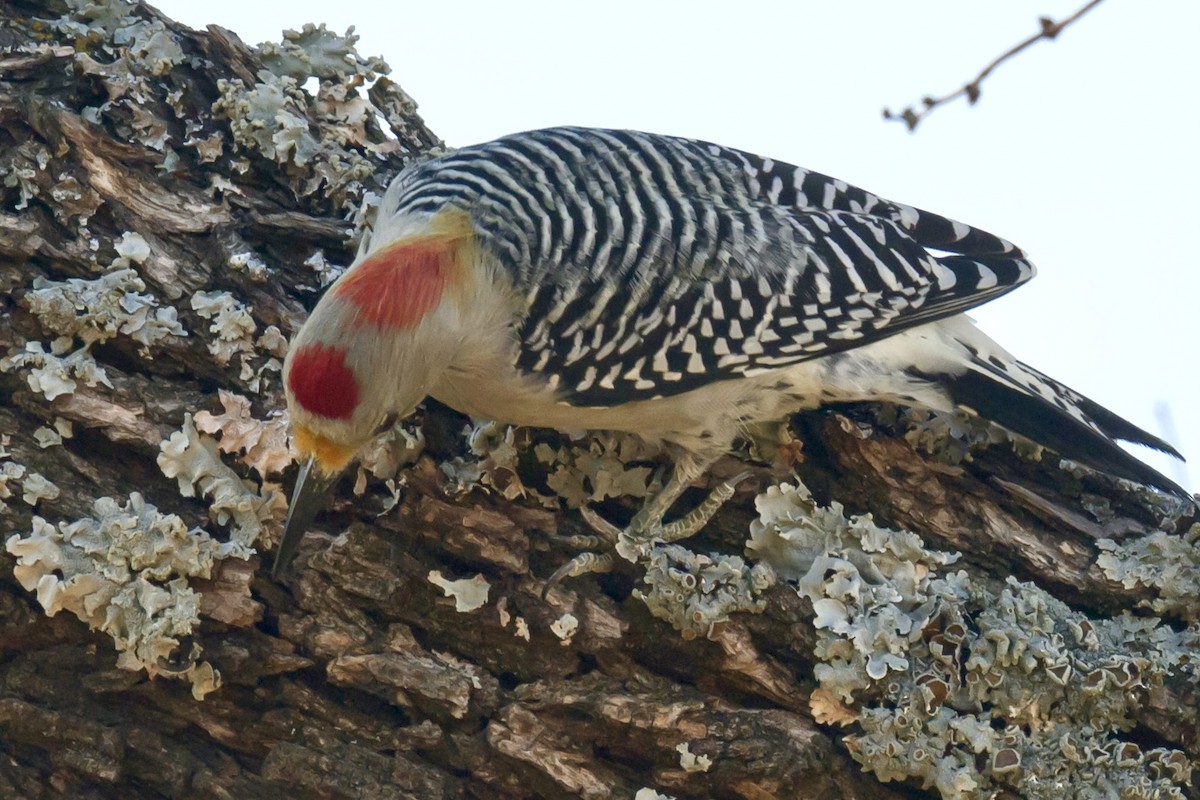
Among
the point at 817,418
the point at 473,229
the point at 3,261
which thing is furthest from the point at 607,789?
the point at 3,261

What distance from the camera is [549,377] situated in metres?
2.74

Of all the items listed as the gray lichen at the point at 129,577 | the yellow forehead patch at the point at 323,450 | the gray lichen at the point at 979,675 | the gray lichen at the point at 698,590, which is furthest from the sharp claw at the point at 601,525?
the gray lichen at the point at 129,577

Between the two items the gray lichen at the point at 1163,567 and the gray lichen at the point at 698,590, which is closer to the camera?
A: the gray lichen at the point at 698,590

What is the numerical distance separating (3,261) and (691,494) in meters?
1.76

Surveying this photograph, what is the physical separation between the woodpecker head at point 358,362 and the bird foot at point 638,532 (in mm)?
521

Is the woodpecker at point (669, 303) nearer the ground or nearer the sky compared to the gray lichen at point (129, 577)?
nearer the sky

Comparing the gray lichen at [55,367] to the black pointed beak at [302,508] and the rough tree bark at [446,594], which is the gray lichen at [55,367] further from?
the black pointed beak at [302,508]

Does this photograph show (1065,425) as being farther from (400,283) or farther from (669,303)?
(400,283)

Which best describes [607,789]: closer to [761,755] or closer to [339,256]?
[761,755]

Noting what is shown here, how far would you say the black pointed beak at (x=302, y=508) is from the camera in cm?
235

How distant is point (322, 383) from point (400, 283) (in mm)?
320

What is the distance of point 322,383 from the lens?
233 cm

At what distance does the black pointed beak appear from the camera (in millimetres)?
2346

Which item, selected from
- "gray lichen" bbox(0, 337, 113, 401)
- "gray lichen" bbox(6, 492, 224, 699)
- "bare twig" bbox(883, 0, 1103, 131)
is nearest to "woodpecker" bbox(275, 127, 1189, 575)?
"gray lichen" bbox(6, 492, 224, 699)
